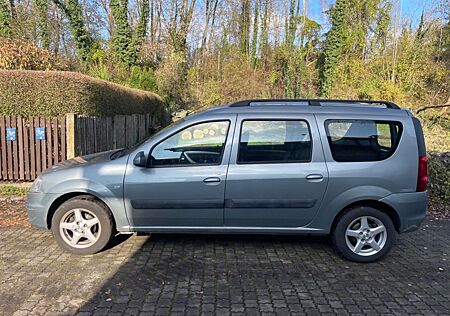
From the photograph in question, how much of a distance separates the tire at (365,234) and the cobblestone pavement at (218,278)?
129 mm

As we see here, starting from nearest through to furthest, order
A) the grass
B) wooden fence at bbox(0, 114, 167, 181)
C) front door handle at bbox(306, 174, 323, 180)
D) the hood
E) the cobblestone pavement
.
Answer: the cobblestone pavement < front door handle at bbox(306, 174, 323, 180) < the hood < the grass < wooden fence at bbox(0, 114, 167, 181)

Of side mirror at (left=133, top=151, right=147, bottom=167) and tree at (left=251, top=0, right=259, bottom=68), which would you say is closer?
side mirror at (left=133, top=151, right=147, bottom=167)

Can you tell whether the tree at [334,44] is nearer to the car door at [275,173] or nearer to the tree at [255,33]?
the tree at [255,33]

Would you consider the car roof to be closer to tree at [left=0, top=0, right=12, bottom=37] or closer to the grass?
the grass

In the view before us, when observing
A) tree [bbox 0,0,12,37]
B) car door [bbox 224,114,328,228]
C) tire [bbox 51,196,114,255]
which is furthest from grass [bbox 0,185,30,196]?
tree [bbox 0,0,12,37]

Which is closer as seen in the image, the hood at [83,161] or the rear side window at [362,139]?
the rear side window at [362,139]

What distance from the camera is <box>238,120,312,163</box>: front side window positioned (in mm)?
4352

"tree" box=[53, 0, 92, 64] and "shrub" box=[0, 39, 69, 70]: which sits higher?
"tree" box=[53, 0, 92, 64]

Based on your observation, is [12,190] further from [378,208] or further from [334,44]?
[334,44]

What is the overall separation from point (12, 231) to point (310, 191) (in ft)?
13.9

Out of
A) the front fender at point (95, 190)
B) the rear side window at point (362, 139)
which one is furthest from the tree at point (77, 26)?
the rear side window at point (362, 139)

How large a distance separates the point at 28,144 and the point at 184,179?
5.44 meters

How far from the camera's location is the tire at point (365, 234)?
4.34 meters

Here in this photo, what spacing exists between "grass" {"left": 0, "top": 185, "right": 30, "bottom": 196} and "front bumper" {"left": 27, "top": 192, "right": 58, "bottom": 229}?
3.43 m
